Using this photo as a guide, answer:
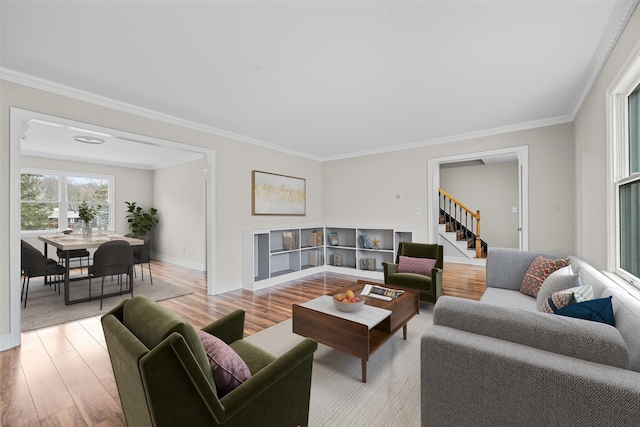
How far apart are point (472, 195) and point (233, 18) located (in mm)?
8089

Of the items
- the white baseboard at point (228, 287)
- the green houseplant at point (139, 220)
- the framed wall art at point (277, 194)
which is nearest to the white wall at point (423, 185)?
the framed wall art at point (277, 194)

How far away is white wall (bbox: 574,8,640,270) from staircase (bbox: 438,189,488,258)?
382 cm

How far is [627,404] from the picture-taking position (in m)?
0.97

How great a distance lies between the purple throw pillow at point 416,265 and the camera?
3.83 meters

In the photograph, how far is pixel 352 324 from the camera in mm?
2129

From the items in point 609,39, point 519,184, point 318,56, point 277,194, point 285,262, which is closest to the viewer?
point 609,39

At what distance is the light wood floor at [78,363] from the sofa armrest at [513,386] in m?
1.92

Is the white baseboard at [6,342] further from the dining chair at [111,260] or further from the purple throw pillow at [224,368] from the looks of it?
the purple throw pillow at [224,368]

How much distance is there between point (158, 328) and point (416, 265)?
347cm

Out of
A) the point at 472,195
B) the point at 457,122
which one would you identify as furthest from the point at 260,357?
the point at 472,195

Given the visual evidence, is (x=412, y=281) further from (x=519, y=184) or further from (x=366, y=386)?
(x=519, y=184)

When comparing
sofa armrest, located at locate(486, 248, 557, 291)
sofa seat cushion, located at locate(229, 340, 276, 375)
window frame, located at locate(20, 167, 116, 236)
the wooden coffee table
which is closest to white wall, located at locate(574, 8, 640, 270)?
sofa armrest, located at locate(486, 248, 557, 291)

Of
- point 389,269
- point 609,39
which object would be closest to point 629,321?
point 609,39

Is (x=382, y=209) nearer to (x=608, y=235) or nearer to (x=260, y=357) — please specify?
(x=608, y=235)
